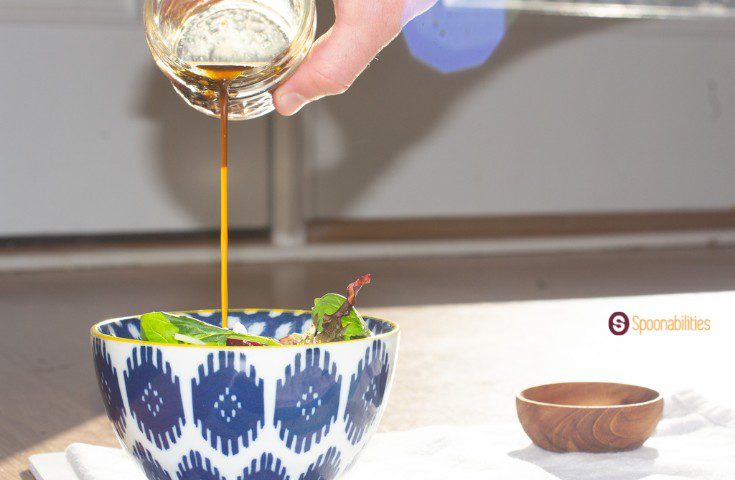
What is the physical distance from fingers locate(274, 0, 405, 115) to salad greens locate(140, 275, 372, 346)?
0.62ft

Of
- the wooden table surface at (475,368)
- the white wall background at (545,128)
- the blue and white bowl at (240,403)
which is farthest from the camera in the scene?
the white wall background at (545,128)

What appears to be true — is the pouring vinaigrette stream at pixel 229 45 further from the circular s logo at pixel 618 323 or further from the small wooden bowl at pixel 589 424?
the circular s logo at pixel 618 323

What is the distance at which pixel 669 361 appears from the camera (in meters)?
1.04

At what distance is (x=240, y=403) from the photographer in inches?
17.9

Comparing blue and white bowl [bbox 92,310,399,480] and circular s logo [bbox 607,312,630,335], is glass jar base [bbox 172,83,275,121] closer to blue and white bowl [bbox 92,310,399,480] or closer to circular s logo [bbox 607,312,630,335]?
blue and white bowl [bbox 92,310,399,480]

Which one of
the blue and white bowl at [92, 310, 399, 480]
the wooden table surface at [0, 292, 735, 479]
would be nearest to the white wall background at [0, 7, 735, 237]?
the wooden table surface at [0, 292, 735, 479]

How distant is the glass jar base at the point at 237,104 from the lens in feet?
2.22

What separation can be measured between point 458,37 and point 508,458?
8.15ft

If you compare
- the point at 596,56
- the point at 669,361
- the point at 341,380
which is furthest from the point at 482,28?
the point at 341,380

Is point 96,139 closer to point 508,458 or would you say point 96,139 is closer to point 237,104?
point 237,104

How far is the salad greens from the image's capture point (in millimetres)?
483

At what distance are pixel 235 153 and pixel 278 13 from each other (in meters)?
2.10

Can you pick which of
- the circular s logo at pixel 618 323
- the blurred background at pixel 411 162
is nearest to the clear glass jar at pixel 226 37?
the circular s logo at pixel 618 323

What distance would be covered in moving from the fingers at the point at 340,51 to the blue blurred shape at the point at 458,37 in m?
2.29
